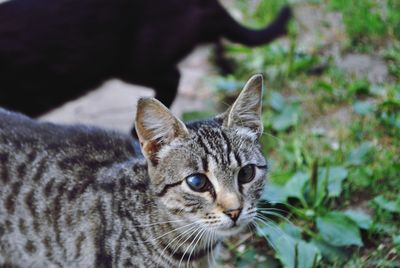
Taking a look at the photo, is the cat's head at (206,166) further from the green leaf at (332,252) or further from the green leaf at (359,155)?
the green leaf at (359,155)

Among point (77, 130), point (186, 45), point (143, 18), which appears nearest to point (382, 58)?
point (186, 45)

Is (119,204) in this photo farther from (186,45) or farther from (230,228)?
(186,45)

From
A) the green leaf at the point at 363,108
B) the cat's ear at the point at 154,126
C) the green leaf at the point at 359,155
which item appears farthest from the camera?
the green leaf at the point at 363,108

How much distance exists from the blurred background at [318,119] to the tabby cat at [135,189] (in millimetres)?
361

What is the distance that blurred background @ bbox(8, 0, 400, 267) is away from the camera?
10.7ft

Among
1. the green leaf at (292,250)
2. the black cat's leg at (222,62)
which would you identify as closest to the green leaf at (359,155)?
the green leaf at (292,250)

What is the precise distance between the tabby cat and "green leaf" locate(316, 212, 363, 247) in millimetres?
615

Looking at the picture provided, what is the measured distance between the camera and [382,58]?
4.78 metres

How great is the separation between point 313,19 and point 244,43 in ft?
3.52

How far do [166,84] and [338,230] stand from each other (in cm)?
185

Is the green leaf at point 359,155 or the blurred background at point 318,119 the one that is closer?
the blurred background at point 318,119

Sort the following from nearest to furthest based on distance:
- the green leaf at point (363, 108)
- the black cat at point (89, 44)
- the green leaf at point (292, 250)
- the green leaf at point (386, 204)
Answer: the green leaf at point (292, 250) → the green leaf at point (386, 204) → the green leaf at point (363, 108) → the black cat at point (89, 44)

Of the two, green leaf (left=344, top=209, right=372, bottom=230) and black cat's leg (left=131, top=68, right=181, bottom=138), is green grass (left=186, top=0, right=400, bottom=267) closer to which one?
green leaf (left=344, top=209, right=372, bottom=230)

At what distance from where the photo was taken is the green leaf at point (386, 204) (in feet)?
10.8
